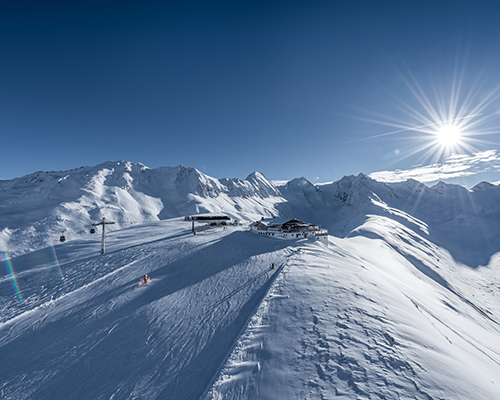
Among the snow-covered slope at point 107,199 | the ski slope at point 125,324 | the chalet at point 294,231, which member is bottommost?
the ski slope at point 125,324

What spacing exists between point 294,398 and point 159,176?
542ft

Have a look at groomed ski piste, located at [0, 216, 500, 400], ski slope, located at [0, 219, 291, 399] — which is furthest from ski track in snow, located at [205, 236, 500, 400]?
ski slope, located at [0, 219, 291, 399]

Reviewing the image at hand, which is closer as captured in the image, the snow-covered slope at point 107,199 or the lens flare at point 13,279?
the lens flare at point 13,279

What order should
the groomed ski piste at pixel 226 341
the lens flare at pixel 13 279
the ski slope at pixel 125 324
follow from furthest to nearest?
the lens flare at pixel 13 279 < the ski slope at pixel 125 324 < the groomed ski piste at pixel 226 341

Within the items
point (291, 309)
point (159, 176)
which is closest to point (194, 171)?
point (159, 176)

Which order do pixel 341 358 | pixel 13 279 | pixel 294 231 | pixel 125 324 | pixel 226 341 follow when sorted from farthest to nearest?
pixel 294 231 < pixel 13 279 < pixel 125 324 < pixel 226 341 < pixel 341 358

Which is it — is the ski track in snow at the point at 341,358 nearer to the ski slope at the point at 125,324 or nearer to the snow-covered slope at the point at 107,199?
the ski slope at the point at 125,324

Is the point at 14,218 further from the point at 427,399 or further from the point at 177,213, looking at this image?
the point at 427,399

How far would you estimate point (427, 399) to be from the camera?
5711 mm

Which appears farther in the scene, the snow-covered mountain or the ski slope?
the ski slope

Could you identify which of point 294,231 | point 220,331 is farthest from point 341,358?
point 294,231

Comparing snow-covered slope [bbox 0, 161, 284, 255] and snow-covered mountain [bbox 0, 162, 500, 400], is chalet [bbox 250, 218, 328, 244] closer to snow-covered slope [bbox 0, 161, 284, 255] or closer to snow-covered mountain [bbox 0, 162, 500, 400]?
snow-covered mountain [bbox 0, 162, 500, 400]

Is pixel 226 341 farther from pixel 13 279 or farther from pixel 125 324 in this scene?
pixel 13 279

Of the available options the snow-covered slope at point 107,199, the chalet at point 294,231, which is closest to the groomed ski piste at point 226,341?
the chalet at point 294,231
